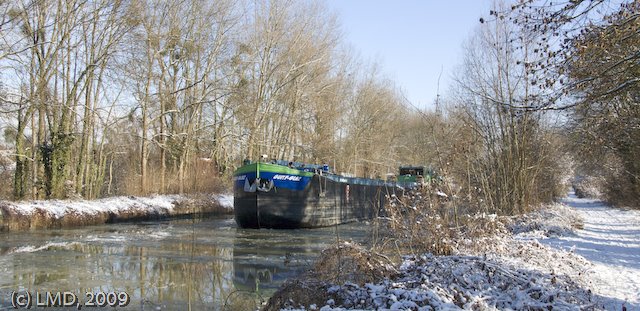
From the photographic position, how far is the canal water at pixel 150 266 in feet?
22.1

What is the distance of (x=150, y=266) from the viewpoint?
923 cm

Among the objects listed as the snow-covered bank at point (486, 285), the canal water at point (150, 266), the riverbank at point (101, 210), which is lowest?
the canal water at point (150, 266)

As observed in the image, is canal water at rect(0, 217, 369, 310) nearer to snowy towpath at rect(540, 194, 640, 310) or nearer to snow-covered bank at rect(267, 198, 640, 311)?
snow-covered bank at rect(267, 198, 640, 311)

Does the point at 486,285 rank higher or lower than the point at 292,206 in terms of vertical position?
lower

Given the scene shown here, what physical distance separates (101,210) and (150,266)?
965cm

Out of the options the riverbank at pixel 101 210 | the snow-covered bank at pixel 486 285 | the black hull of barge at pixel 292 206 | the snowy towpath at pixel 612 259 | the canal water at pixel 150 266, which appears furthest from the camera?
the black hull of barge at pixel 292 206

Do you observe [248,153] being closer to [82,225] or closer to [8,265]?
[82,225]

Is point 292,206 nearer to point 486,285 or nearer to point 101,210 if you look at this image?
point 101,210

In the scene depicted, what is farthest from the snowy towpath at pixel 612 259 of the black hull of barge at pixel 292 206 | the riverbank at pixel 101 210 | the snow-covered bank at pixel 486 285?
the riverbank at pixel 101 210

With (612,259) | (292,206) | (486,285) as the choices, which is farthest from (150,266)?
(292,206)

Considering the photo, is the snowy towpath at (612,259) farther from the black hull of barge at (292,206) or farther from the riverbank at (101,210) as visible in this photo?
the riverbank at (101,210)

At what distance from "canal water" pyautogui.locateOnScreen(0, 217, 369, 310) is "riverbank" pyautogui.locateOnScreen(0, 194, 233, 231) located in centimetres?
107

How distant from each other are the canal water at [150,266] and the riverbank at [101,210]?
107cm

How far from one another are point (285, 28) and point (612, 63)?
24128 millimetres
